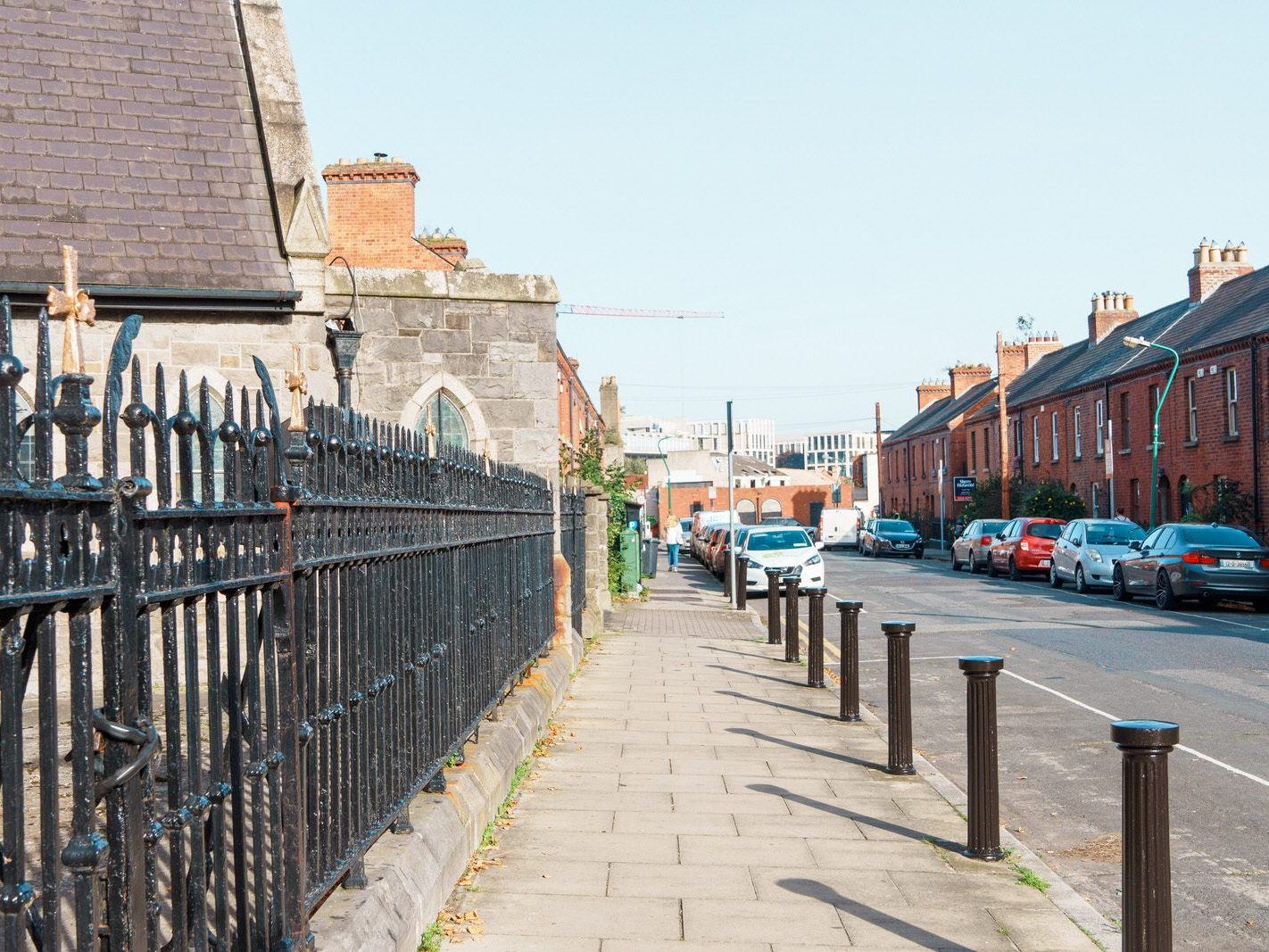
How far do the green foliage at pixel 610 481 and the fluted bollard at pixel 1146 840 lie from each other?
15.9 metres

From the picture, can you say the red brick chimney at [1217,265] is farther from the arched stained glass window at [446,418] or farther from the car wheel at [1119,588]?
the arched stained glass window at [446,418]

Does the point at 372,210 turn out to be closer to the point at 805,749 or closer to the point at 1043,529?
the point at 1043,529

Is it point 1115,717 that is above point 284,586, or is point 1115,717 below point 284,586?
below

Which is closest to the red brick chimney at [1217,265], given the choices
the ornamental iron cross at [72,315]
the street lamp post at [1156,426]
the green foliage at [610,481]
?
the street lamp post at [1156,426]

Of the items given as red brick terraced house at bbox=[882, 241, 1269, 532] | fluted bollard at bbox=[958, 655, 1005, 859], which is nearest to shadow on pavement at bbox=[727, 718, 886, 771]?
fluted bollard at bbox=[958, 655, 1005, 859]

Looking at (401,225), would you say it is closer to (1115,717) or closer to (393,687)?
(1115,717)

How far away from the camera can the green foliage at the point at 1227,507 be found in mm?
32625

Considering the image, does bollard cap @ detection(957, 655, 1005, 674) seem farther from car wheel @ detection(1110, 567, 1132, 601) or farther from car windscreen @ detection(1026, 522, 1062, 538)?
car windscreen @ detection(1026, 522, 1062, 538)

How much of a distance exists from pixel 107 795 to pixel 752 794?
591 centimetres

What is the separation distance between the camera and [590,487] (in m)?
19.0

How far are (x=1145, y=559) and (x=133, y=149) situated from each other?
18.8 metres

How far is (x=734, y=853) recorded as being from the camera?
6.44m

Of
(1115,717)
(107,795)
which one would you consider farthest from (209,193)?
(107,795)

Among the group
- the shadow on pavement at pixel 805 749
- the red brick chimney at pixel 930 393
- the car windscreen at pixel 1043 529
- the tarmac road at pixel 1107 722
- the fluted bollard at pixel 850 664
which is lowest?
the tarmac road at pixel 1107 722
